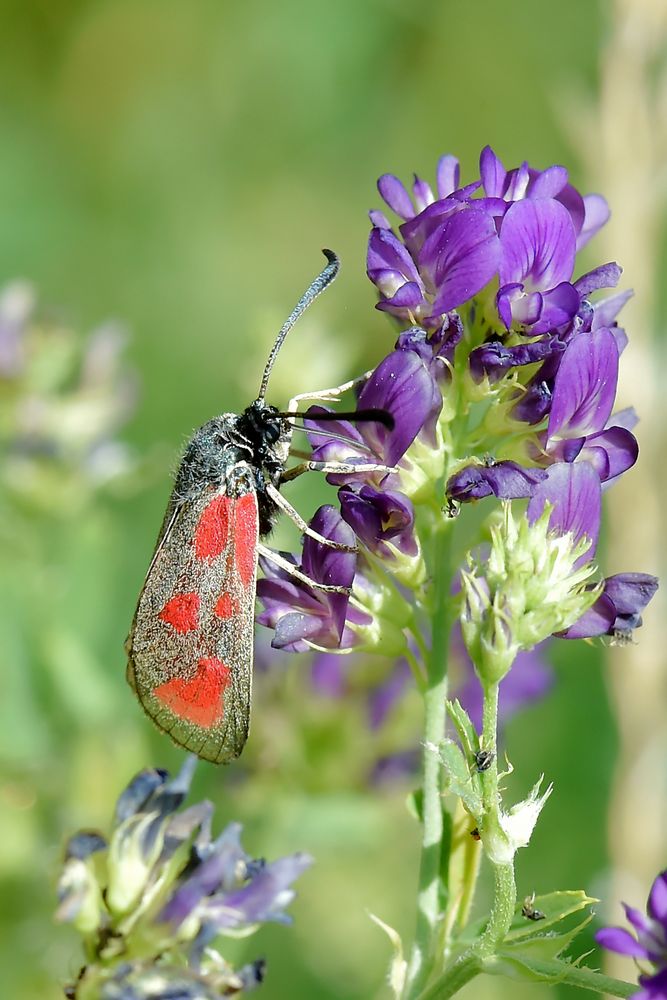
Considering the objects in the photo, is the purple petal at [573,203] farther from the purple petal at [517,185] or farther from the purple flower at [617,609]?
the purple flower at [617,609]

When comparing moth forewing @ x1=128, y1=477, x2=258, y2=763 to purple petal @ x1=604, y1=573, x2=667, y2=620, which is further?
moth forewing @ x1=128, y1=477, x2=258, y2=763

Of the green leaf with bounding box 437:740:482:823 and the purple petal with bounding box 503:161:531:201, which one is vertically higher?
the purple petal with bounding box 503:161:531:201

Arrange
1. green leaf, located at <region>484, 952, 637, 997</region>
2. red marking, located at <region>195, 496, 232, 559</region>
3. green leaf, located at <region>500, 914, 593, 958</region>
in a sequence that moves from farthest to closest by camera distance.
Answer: red marking, located at <region>195, 496, 232, 559</region> < green leaf, located at <region>500, 914, 593, 958</region> < green leaf, located at <region>484, 952, 637, 997</region>

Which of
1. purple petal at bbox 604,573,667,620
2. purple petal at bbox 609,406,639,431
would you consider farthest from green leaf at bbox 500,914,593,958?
purple petal at bbox 609,406,639,431

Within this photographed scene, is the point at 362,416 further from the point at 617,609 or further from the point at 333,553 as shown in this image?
the point at 617,609

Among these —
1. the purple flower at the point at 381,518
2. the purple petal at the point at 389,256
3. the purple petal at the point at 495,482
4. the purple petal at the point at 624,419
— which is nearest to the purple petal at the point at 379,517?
the purple flower at the point at 381,518

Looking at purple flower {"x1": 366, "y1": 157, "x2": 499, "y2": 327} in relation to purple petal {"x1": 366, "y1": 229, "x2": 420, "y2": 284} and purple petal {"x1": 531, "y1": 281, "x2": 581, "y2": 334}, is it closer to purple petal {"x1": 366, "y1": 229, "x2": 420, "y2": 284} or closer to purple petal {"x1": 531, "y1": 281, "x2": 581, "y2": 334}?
purple petal {"x1": 366, "y1": 229, "x2": 420, "y2": 284}

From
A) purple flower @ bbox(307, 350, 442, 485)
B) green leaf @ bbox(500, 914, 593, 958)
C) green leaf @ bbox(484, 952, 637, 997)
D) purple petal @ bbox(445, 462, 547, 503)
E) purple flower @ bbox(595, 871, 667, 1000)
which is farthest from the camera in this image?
purple flower @ bbox(307, 350, 442, 485)

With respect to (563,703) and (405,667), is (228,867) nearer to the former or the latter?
(405,667)
